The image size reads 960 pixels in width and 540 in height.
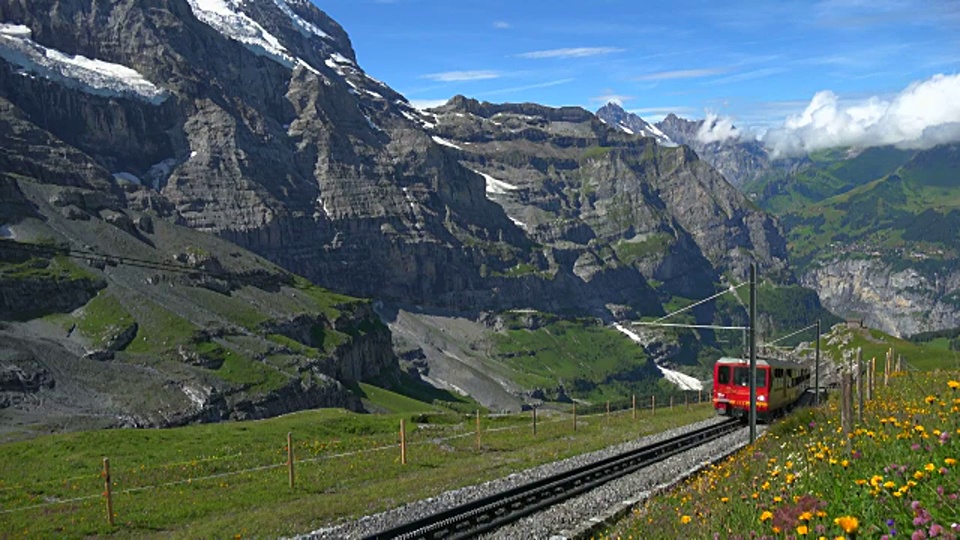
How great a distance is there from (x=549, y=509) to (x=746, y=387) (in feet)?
108

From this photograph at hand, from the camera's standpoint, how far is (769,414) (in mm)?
53312

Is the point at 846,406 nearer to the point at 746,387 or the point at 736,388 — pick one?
the point at 746,387

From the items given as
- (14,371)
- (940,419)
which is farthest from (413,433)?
(14,371)

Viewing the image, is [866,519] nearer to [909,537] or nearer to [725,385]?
[909,537]

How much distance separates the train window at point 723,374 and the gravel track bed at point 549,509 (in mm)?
17016

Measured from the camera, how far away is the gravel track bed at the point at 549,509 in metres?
22.2

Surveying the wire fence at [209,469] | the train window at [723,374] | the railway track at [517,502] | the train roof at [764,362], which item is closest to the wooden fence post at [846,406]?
the railway track at [517,502]

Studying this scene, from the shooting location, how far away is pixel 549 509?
80.5 ft

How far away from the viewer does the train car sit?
52.5 m

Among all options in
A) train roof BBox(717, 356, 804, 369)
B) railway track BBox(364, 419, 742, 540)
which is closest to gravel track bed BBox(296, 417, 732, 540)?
railway track BBox(364, 419, 742, 540)

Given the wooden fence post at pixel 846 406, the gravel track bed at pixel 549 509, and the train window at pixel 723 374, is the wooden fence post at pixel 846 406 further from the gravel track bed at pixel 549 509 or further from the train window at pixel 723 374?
the train window at pixel 723 374

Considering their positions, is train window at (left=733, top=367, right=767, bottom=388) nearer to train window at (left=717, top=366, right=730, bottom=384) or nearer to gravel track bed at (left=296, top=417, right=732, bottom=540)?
train window at (left=717, top=366, right=730, bottom=384)

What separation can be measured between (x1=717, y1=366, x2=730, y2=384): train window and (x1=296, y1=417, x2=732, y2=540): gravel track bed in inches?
670

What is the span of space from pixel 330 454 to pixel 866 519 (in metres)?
36.5
